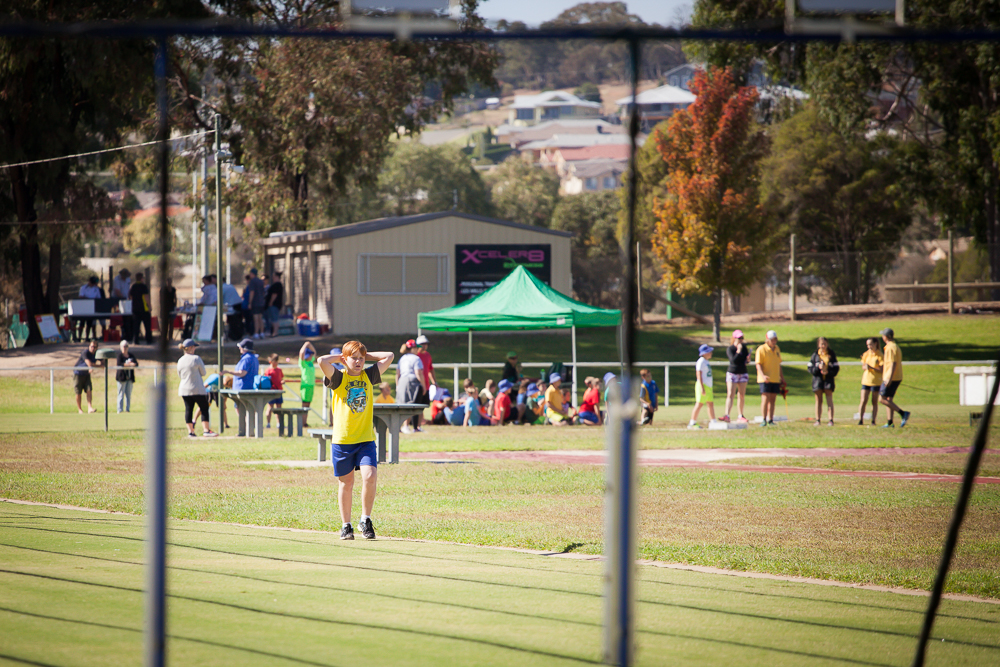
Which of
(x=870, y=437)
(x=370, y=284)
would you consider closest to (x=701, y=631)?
(x=870, y=437)

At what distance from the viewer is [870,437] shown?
18922 millimetres

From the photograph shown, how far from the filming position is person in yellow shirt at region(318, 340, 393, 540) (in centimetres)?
973

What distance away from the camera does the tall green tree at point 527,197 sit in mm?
81750

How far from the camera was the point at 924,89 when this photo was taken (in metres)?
40.6

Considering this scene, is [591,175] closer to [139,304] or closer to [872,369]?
[139,304]

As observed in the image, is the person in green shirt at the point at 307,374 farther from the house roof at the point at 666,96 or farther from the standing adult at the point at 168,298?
the house roof at the point at 666,96

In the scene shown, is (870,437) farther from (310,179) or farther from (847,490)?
(310,179)

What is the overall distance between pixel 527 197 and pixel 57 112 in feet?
171

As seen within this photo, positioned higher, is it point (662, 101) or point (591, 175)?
point (662, 101)

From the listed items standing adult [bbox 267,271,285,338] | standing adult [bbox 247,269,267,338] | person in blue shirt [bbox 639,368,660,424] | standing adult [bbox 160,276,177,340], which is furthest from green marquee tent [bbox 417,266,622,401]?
standing adult [bbox 267,271,285,338]

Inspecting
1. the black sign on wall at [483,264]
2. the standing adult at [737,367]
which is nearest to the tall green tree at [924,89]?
the black sign on wall at [483,264]

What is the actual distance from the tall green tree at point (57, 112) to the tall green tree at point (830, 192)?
30775 millimetres

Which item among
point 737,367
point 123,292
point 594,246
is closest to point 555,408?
point 737,367

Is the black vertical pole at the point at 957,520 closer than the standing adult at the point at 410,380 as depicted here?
Yes
